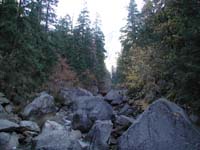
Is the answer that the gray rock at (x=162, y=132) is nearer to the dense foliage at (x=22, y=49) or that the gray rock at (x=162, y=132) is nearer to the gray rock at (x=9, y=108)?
the gray rock at (x=9, y=108)

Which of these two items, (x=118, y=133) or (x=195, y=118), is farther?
(x=118, y=133)

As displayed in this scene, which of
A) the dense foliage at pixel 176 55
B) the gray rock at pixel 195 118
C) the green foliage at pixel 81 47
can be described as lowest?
the gray rock at pixel 195 118

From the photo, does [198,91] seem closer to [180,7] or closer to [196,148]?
[196,148]

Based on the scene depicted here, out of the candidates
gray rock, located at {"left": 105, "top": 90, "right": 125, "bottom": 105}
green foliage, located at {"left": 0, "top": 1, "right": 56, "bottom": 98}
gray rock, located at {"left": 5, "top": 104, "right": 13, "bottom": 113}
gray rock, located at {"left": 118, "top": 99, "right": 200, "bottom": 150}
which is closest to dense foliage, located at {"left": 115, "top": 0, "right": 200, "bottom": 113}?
gray rock, located at {"left": 118, "top": 99, "right": 200, "bottom": 150}

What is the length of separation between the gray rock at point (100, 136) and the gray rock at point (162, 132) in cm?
129

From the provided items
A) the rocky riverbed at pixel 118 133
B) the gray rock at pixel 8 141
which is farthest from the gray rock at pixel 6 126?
the gray rock at pixel 8 141

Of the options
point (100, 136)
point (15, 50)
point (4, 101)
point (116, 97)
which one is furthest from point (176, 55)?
point (116, 97)

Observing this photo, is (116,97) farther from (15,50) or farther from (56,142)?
A: (56,142)

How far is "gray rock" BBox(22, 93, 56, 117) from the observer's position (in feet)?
52.5

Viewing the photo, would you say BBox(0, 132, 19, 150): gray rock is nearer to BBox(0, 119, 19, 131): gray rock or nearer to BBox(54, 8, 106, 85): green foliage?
BBox(0, 119, 19, 131): gray rock

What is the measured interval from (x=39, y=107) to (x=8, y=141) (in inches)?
221

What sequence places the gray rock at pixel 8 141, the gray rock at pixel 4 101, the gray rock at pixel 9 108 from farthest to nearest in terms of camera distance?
the gray rock at pixel 4 101 < the gray rock at pixel 9 108 < the gray rock at pixel 8 141

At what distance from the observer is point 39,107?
54.1ft

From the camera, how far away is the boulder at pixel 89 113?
14.8 m
